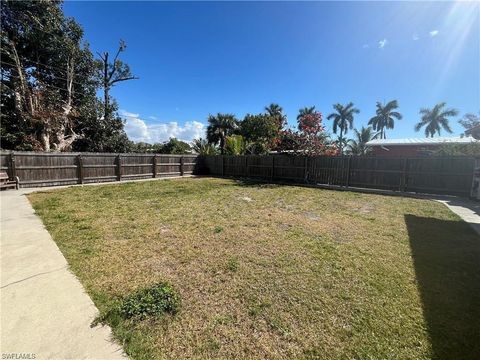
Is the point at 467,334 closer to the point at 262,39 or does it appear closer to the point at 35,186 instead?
the point at 262,39

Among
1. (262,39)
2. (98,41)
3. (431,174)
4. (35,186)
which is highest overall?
(98,41)

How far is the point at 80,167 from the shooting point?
1174 centimetres

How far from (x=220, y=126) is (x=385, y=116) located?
2534 centimetres

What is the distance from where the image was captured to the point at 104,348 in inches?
68.4

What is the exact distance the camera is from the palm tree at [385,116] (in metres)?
34.4

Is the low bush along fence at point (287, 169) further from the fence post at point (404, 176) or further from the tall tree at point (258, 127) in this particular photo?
the tall tree at point (258, 127)

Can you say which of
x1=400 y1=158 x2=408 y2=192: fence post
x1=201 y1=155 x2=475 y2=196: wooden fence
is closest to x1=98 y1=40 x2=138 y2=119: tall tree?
x1=201 y1=155 x2=475 y2=196: wooden fence

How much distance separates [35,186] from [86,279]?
35.0 feet

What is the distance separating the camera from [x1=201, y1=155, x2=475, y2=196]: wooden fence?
9453mm

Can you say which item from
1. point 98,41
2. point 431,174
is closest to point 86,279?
point 431,174

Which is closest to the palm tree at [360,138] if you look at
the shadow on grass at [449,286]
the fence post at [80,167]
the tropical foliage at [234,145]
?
the tropical foliage at [234,145]

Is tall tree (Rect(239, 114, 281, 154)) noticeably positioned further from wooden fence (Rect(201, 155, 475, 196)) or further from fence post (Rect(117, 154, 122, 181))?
fence post (Rect(117, 154, 122, 181))

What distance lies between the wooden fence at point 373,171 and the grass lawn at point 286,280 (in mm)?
5160

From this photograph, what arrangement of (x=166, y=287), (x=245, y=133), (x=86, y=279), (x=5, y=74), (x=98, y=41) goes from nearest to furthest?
(x=166, y=287), (x=86, y=279), (x=5, y=74), (x=98, y=41), (x=245, y=133)
